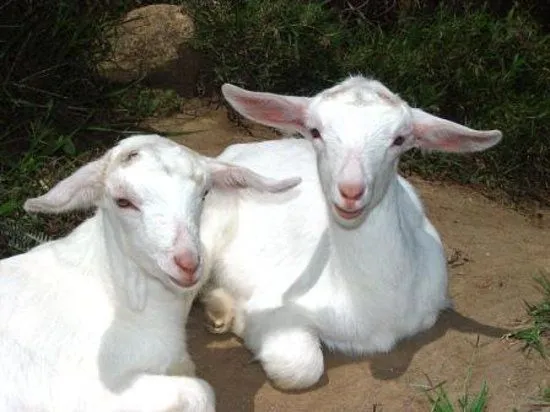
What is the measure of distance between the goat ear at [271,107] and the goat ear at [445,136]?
60 cm

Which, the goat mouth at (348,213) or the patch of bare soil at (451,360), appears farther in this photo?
the patch of bare soil at (451,360)

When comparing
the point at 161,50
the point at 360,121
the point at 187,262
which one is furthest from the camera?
the point at 161,50

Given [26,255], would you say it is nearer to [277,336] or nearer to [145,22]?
[277,336]

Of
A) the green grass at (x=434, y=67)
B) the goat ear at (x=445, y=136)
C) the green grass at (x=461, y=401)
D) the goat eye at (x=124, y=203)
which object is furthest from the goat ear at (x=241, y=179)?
the green grass at (x=434, y=67)

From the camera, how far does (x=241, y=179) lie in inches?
191

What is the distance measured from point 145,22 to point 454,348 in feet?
15.5

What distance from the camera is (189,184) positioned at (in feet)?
14.5

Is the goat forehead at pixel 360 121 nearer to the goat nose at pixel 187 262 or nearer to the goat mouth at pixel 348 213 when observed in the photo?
the goat mouth at pixel 348 213

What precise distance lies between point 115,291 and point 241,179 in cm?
82

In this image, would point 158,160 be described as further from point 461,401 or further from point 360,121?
point 461,401

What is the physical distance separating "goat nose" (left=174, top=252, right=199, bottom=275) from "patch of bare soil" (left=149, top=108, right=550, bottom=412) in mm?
1383

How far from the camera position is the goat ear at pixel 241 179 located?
4711 mm

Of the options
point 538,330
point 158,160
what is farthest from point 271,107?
point 538,330

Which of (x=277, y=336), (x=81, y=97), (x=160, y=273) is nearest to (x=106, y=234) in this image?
(x=160, y=273)
